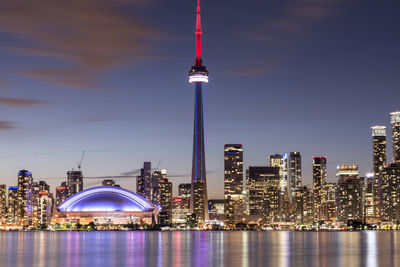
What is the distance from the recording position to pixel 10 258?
303 ft

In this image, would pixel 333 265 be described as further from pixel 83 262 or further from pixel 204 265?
pixel 83 262

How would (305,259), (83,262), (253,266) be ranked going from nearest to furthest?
(253,266) < (83,262) < (305,259)

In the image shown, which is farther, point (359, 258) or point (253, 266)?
point (359, 258)

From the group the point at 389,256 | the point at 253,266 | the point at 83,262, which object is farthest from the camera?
the point at 389,256

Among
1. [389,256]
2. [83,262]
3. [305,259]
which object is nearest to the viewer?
[83,262]

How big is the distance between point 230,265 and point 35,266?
2241 cm

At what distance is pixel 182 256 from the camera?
9462cm

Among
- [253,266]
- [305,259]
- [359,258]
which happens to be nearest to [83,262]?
[253,266]

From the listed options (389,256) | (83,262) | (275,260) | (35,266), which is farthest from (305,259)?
(35,266)

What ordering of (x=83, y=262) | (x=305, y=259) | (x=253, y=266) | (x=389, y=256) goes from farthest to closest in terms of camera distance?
1. (x=389, y=256)
2. (x=305, y=259)
3. (x=83, y=262)
4. (x=253, y=266)

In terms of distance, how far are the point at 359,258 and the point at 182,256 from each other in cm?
2396

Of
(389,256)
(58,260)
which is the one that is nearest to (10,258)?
(58,260)

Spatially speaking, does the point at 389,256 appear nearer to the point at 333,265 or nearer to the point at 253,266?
the point at 333,265

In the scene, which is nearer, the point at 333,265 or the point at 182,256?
the point at 333,265
